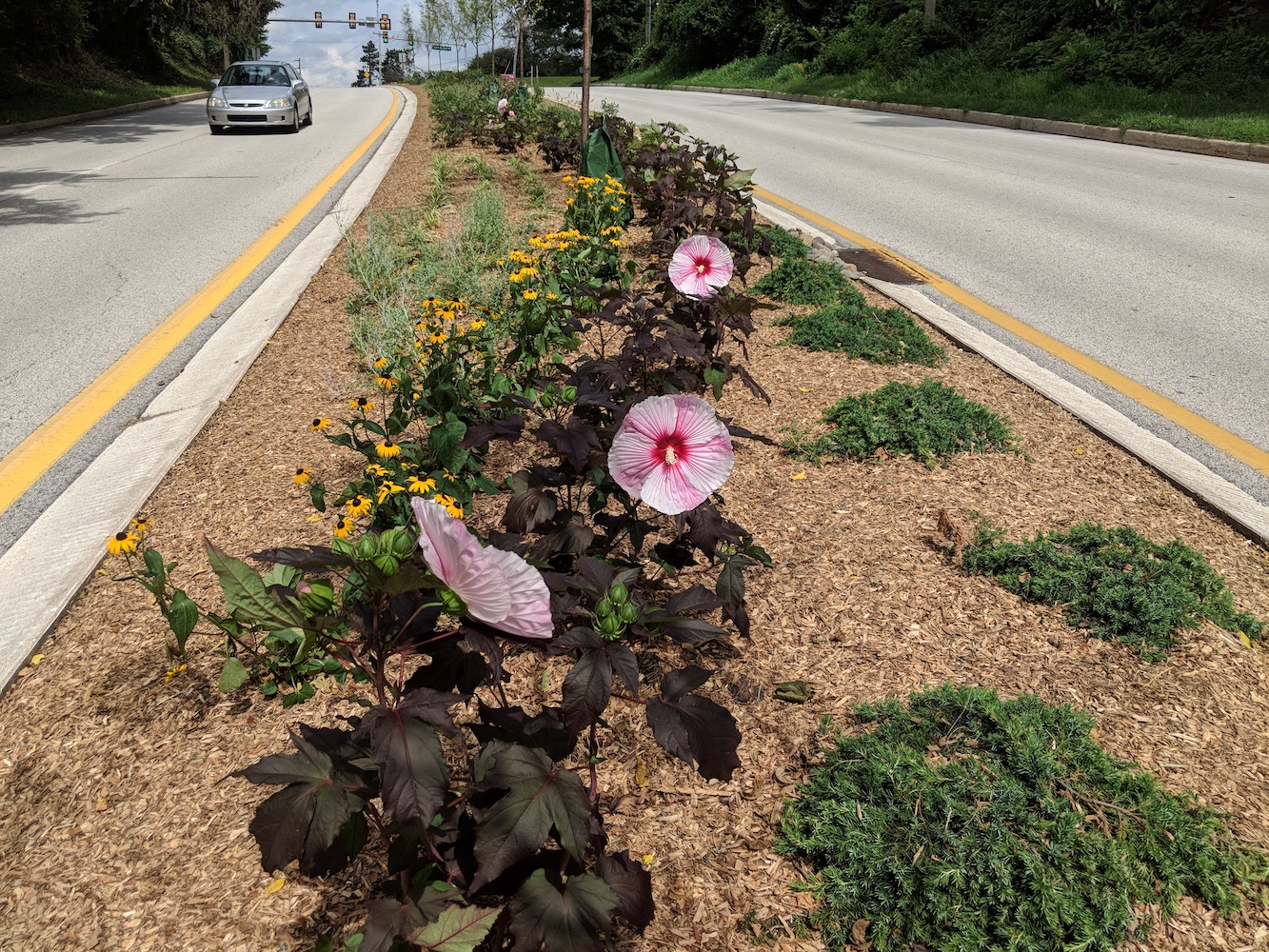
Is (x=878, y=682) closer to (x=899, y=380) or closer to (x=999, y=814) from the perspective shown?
(x=999, y=814)

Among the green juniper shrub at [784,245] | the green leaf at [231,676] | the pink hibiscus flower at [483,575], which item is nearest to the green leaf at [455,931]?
the pink hibiscus flower at [483,575]

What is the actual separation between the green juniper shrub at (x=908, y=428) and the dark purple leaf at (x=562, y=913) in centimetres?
210

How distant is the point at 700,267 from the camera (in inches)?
110

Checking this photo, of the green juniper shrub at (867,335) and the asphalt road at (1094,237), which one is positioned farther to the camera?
the asphalt road at (1094,237)

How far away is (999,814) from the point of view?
1.48 meters

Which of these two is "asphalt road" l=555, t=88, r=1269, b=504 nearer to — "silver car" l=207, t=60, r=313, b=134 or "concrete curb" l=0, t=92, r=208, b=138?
"silver car" l=207, t=60, r=313, b=134

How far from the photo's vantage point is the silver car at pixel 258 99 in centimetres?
1430

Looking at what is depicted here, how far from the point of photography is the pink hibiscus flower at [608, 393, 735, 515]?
1.42m

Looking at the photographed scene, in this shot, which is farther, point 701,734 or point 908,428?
point 908,428

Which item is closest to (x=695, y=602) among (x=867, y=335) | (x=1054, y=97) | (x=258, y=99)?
(x=867, y=335)

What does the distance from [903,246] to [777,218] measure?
1.01 metres

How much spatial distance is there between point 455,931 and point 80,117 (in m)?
20.7

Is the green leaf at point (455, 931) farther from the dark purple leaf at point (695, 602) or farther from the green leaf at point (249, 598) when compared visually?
the dark purple leaf at point (695, 602)

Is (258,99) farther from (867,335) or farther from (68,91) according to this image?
(867,335)
